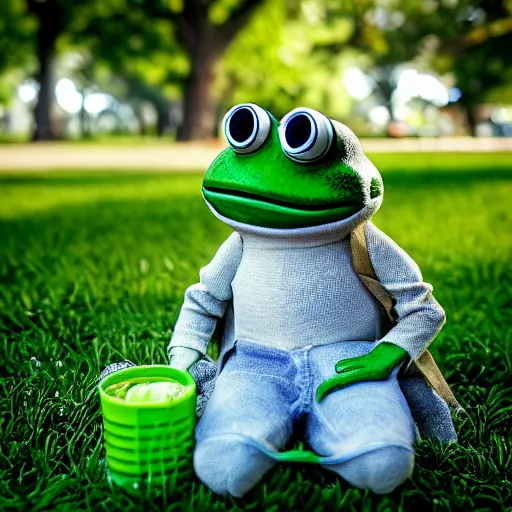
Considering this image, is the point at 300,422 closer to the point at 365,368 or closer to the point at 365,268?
the point at 365,368

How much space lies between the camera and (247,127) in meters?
1.82

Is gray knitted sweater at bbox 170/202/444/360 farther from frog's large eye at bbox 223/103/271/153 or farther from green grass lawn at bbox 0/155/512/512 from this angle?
green grass lawn at bbox 0/155/512/512

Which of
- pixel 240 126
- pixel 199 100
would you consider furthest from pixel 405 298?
pixel 199 100

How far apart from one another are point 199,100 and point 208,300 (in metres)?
17.8

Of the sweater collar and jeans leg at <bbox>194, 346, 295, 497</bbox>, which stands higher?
the sweater collar

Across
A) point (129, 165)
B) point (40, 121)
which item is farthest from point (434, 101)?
point (129, 165)

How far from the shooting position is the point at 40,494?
69.1 inches

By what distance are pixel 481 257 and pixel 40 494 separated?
3362mm

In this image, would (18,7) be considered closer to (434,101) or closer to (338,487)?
(338,487)

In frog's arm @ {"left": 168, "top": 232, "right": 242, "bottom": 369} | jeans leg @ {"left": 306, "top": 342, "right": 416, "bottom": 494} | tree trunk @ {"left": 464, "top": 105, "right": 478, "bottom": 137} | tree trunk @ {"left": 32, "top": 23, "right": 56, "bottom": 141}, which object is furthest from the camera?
tree trunk @ {"left": 464, "top": 105, "right": 478, "bottom": 137}

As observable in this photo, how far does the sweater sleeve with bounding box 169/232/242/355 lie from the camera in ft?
6.67

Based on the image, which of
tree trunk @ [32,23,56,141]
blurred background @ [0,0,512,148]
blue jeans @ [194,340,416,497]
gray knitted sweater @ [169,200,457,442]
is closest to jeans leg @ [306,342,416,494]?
blue jeans @ [194,340,416,497]

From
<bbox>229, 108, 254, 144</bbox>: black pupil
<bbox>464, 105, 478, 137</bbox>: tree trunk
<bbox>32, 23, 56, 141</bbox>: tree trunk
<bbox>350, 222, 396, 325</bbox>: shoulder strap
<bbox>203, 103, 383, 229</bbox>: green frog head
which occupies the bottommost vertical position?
<bbox>464, 105, 478, 137</bbox>: tree trunk

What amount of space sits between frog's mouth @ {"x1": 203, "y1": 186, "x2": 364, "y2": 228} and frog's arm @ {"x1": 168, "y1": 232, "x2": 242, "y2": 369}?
0.65ft
